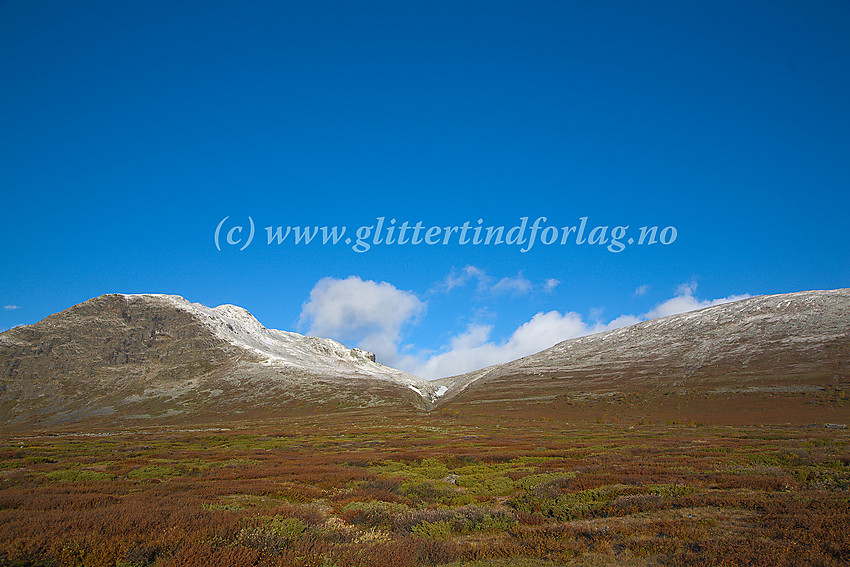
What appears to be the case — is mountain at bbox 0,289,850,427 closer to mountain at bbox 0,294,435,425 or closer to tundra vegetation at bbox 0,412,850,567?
mountain at bbox 0,294,435,425

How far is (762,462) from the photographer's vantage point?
2366cm

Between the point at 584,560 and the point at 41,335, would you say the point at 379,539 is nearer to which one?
the point at 584,560

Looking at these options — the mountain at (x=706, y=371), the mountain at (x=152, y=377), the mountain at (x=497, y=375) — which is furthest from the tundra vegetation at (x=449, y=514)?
the mountain at (x=152, y=377)

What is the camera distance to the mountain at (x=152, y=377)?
134 meters

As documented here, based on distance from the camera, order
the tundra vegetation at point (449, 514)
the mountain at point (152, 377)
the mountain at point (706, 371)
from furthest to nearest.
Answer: the mountain at point (152, 377), the mountain at point (706, 371), the tundra vegetation at point (449, 514)

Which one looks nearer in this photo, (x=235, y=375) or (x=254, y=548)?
(x=254, y=548)

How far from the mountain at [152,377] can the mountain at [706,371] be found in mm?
46760

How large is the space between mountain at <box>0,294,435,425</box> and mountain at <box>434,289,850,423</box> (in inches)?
1841

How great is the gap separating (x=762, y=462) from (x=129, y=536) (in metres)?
31.3

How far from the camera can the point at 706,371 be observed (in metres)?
98.9

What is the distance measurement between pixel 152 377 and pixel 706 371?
199 m

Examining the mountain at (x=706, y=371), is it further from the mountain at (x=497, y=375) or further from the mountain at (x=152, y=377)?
the mountain at (x=152, y=377)

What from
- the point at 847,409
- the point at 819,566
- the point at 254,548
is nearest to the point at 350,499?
the point at 254,548

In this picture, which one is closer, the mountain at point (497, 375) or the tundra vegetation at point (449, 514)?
the tundra vegetation at point (449, 514)
